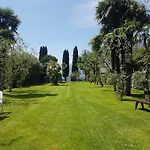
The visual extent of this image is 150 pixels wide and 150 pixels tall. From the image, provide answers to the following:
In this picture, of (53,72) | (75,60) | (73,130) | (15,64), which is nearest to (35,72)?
(53,72)

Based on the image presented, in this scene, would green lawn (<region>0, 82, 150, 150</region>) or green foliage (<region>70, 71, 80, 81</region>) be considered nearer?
green lawn (<region>0, 82, 150, 150</region>)

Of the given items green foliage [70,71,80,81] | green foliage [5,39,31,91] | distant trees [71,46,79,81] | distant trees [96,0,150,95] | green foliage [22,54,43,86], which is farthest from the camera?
distant trees [71,46,79,81]

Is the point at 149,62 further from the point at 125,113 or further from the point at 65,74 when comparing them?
the point at 65,74

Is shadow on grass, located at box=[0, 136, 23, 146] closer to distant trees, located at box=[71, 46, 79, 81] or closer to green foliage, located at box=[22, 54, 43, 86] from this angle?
green foliage, located at box=[22, 54, 43, 86]

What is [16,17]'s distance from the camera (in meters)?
42.9

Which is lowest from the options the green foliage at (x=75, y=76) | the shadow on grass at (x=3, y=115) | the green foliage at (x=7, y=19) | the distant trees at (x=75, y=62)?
the shadow on grass at (x=3, y=115)

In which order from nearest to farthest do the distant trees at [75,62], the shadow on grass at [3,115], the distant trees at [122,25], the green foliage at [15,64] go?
the shadow on grass at [3,115] → the distant trees at [122,25] → the green foliage at [15,64] → the distant trees at [75,62]

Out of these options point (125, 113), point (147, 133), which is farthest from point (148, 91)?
point (147, 133)

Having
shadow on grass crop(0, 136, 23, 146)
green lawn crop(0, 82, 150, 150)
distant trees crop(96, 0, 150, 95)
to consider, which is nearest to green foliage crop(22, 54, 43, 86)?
distant trees crop(96, 0, 150, 95)

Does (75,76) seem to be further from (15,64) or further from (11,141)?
(11,141)

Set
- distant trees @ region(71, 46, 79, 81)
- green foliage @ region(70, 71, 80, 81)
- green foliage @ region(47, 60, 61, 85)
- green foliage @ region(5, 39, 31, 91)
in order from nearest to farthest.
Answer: green foliage @ region(5, 39, 31, 91), green foliage @ region(47, 60, 61, 85), green foliage @ region(70, 71, 80, 81), distant trees @ region(71, 46, 79, 81)

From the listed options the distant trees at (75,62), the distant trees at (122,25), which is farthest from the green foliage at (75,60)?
the distant trees at (122,25)

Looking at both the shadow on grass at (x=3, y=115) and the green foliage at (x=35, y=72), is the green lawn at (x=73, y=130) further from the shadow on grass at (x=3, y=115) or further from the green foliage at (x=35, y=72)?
the green foliage at (x=35, y=72)

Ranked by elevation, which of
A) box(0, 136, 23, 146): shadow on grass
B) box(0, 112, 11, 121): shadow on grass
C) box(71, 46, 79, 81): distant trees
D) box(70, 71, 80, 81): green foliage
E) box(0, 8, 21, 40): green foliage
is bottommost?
box(0, 136, 23, 146): shadow on grass
